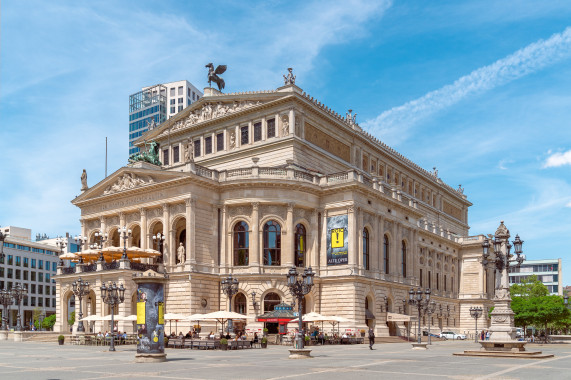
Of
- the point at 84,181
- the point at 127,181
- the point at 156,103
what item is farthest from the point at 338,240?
the point at 156,103

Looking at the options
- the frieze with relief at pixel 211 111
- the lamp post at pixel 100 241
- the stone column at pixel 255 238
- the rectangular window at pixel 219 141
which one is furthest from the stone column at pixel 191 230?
the frieze with relief at pixel 211 111

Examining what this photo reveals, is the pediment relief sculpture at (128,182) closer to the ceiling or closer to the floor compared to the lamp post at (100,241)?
closer to the ceiling

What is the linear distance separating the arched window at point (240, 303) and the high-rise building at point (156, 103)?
3922 inches

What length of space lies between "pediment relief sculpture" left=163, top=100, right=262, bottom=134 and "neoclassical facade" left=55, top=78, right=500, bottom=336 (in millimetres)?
135

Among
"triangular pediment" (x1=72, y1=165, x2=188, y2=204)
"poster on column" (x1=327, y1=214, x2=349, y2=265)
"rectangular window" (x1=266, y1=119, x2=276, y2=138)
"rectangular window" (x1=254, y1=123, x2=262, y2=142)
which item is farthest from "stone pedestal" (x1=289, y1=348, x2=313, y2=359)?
"rectangular window" (x1=254, y1=123, x2=262, y2=142)

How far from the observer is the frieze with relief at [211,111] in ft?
235

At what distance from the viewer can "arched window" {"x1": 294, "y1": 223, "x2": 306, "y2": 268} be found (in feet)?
204

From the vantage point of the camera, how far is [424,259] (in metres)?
87.4

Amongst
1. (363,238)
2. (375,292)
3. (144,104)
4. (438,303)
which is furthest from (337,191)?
(144,104)

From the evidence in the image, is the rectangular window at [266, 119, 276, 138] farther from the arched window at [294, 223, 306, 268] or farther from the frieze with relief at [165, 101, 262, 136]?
the arched window at [294, 223, 306, 268]

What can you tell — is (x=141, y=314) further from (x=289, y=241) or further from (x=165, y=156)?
(x=165, y=156)

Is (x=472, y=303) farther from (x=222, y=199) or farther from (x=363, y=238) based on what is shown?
(x=222, y=199)

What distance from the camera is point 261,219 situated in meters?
61.0

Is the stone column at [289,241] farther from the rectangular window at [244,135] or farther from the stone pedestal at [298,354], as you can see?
the stone pedestal at [298,354]
